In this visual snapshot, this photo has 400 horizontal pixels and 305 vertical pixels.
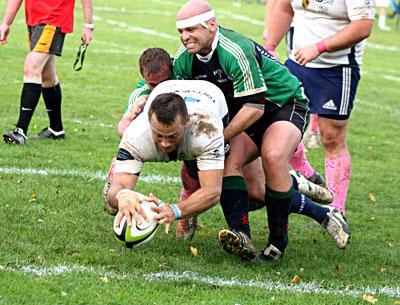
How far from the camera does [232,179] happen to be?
20.9 feet

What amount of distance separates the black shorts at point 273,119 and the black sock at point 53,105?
12.6 feet

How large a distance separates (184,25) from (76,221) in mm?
1681

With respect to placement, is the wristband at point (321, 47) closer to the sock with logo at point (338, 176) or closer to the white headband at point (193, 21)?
the sock with logo at point (338, 176)

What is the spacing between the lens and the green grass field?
5410 mm

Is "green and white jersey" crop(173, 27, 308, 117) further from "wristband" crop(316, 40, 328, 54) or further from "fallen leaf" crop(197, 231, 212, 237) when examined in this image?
"fallen leaf" crop(197, 231, 212, 237)

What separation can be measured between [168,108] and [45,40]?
464cm

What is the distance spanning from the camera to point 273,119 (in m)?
6.55

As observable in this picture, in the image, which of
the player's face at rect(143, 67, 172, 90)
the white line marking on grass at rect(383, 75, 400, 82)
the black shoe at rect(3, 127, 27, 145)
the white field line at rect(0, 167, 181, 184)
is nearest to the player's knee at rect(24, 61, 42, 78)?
the black shoe at rect(3, 127, 27, 145)

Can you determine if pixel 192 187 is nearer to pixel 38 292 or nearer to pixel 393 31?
pixel 38 292

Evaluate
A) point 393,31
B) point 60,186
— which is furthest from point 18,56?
point 393,31

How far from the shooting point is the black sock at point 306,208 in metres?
6.94

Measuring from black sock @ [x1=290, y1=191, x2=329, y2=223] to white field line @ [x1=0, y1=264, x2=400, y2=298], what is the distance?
1.06 meters

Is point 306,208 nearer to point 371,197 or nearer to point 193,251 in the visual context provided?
point 193,251

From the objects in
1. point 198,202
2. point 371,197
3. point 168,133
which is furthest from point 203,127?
point 371,197
